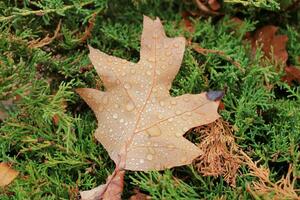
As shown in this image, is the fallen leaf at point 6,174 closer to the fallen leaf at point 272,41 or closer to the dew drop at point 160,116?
the dew drop at point 160,116

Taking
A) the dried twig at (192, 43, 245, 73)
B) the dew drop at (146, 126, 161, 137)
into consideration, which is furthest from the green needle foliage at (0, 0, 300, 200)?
the dew drop at (146, 126, 161, 137)

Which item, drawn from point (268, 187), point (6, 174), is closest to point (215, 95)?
point (268, 187)

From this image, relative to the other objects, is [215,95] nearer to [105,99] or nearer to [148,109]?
[148,109]

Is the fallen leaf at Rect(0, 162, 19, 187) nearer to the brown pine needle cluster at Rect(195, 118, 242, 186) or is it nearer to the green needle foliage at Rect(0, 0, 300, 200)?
the green needle foliage at Rect(0, 0, 300, 200)

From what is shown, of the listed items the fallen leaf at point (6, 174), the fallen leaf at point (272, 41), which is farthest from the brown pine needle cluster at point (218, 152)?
the fallen leaf at point (6, 174)

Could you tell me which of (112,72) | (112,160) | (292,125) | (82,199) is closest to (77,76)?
(112,72)
